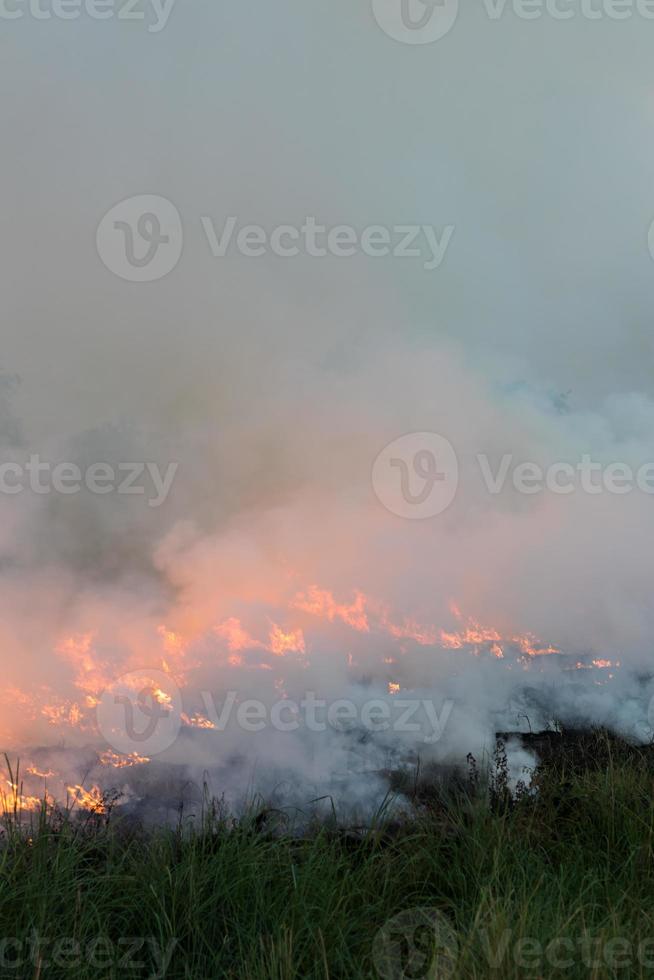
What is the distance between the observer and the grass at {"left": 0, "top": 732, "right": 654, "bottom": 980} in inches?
188

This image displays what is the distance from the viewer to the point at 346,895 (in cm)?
584

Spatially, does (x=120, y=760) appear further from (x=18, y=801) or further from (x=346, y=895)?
(x=346, y=895)

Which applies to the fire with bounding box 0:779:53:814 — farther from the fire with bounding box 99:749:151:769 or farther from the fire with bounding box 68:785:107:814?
the fire with bounding box 99:749:151:769

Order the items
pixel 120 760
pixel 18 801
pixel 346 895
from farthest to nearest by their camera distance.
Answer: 1. pixel 120 760
2. pixel 18 801
3. pixel 346 895

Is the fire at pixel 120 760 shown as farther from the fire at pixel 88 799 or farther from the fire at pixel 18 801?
the fire at pixel 18 801

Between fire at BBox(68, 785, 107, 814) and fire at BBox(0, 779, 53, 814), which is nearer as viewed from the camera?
fire at BBox(0, 779, 53, 814)

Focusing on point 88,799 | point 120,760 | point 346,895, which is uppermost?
point 120,760

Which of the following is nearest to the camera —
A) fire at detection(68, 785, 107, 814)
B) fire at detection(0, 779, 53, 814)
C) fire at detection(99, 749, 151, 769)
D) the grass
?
the grass

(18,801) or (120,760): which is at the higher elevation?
(120,760)

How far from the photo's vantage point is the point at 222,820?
6.47m

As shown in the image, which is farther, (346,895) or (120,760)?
(120,760)

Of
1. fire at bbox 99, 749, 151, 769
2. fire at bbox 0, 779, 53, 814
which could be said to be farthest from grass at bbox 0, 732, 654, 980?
fire at bbox 99, 749, 151, 769

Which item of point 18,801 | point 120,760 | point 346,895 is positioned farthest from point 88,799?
point 346,895

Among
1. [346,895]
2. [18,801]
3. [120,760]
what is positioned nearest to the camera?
[346,895]
